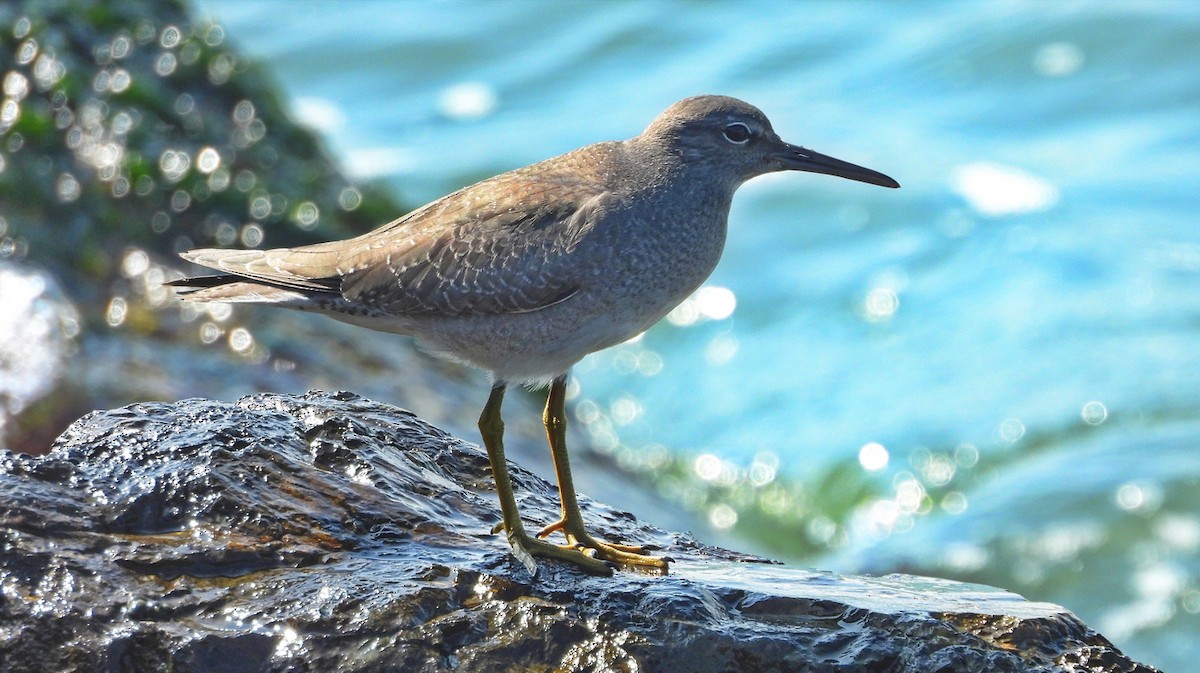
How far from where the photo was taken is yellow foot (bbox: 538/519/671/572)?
5.87 m

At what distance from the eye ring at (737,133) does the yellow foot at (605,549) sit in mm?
1999

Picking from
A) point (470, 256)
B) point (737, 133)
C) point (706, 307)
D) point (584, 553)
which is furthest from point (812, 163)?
point (706, 307)

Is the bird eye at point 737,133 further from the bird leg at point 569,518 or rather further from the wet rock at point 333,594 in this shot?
the wet rock at point 333,594

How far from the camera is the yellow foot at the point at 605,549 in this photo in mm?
5867

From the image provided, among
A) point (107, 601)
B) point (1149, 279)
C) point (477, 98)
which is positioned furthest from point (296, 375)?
point (477, 98)

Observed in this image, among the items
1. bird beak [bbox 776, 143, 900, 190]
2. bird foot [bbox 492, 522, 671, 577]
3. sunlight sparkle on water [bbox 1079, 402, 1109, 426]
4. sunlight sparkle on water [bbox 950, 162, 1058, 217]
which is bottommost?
bird foot [bbox 492, 522, 671, 577]

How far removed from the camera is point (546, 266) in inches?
230

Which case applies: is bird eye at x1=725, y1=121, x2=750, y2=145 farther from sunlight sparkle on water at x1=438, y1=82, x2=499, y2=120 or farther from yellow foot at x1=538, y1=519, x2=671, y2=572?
sunlight sparkle on water at x1=438, y1=82, x2=499, y2=120

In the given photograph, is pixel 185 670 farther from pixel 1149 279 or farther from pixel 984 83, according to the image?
pixel 984 83

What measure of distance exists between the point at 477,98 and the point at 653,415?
27.4ft

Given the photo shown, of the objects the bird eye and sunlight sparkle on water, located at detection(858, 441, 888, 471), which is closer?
the bird eye

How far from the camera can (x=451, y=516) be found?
230 inches

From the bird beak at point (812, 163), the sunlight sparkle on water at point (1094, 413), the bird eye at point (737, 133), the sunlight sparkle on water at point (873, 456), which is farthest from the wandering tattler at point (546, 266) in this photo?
the sunlight sparkle on water at point (1094, 413)

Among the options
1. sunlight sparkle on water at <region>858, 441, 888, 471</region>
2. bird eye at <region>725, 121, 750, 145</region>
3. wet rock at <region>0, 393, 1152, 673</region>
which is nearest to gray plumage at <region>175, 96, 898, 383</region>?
bird eye at <region>725, 121, 750, 145</region>
